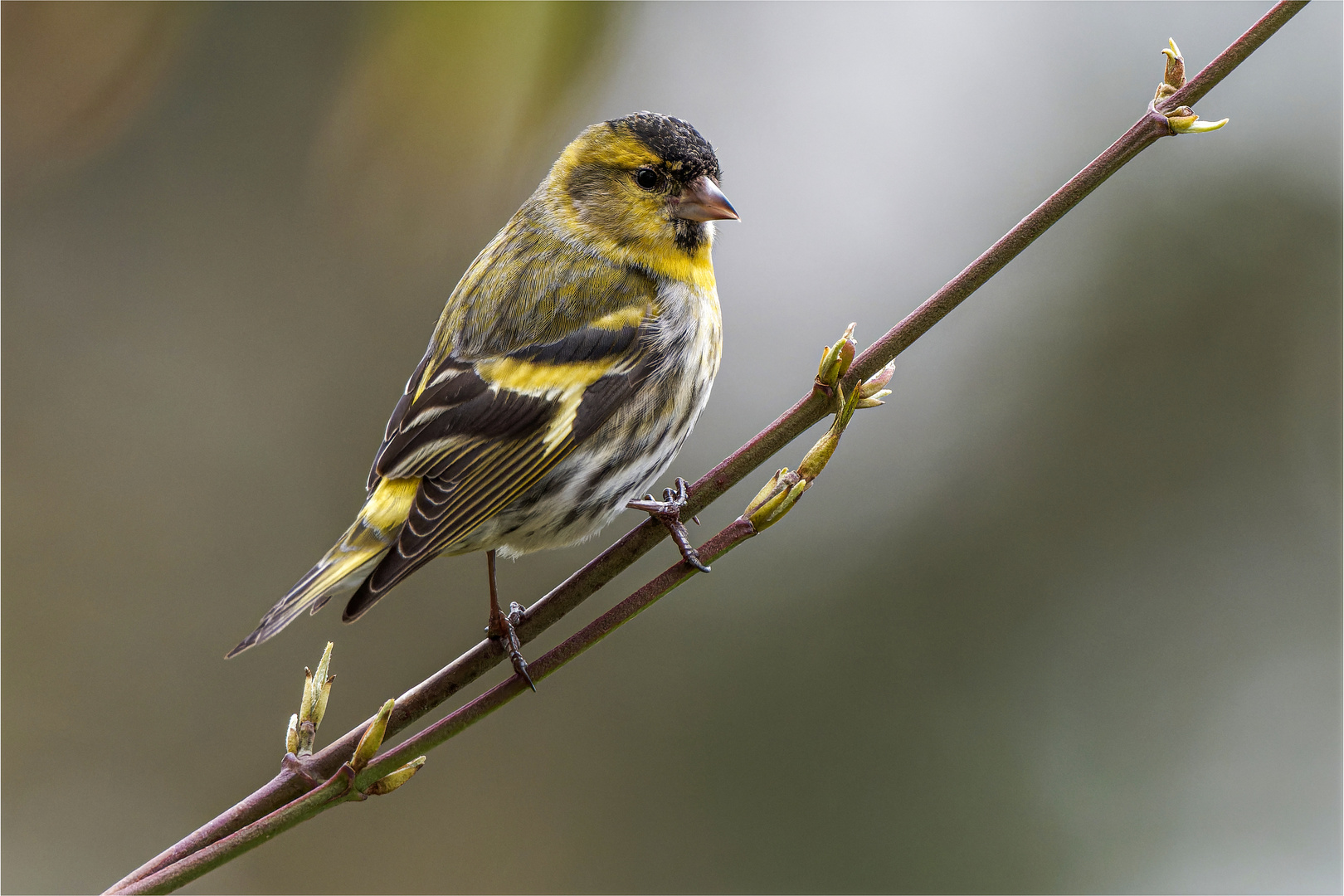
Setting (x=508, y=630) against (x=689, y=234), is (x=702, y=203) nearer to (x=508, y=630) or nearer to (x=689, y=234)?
(x=689, y=234)

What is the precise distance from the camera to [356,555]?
8.73 ft

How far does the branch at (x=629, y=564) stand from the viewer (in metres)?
1.69

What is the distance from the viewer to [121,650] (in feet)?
19.0

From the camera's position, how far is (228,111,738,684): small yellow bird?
2705 millimetres

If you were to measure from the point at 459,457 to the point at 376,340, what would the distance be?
363 cm

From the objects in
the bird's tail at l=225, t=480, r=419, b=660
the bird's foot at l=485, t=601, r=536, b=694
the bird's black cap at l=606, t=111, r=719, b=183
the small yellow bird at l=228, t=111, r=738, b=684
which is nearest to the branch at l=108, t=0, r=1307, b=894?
the bird's foot at l=485, t=601, r=536, b=694

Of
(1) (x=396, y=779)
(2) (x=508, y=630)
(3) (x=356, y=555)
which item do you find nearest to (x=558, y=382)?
(3) (x=356, y=555)

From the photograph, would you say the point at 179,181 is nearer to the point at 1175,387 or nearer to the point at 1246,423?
the point at 1175,387

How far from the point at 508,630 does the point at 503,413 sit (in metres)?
0.77

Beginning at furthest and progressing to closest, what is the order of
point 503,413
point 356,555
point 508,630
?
point 503,413 → point 356,555 → point 508,630

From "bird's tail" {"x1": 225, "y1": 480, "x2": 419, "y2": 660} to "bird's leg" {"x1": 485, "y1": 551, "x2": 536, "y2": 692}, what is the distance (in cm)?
32

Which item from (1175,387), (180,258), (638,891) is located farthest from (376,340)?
(1175,387)

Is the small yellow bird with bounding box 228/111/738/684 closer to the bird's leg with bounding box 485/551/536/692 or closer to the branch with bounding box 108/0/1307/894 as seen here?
the bird's leg with bounding box 485/551/536/692

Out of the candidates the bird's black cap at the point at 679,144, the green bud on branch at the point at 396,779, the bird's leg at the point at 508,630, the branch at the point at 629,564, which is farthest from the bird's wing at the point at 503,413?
the green bud on branch at the point at 396,779
